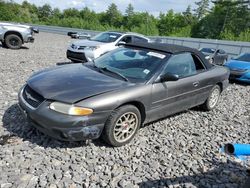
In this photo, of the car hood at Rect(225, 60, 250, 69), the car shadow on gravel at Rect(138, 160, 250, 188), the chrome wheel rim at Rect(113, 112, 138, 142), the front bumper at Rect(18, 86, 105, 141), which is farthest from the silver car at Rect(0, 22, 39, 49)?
the car shadow on gravel at Rect(138, 160, 250, 188)

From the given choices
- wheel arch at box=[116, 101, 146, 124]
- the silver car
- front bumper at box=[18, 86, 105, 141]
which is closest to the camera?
front bumper at box=[18, 86, 105, 141]

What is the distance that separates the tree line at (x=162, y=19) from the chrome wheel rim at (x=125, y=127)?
27.6 meters

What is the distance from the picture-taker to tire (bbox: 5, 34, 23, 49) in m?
11.9

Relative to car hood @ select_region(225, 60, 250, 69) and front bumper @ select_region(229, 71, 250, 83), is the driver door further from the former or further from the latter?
car hood @ select_region(225, 60, 250, 69)

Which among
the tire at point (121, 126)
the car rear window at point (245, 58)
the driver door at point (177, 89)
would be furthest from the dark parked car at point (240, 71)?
Answer: the tire at point (121, 126)

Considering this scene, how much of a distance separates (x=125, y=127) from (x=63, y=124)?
964 millimetres

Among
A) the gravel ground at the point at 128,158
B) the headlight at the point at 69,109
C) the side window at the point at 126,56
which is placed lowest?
the gravel ground at the point at 128,158

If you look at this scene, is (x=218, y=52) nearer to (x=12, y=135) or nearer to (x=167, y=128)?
(x=167, y=128)

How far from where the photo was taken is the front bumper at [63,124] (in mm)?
3238

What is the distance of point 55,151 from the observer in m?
3.46

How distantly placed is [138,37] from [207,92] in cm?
609

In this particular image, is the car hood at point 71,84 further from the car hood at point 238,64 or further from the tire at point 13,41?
the tire at point 13,41

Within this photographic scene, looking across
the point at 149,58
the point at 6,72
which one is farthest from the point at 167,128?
the point at 6,72

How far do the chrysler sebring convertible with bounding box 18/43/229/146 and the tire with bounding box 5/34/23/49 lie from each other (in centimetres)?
877
